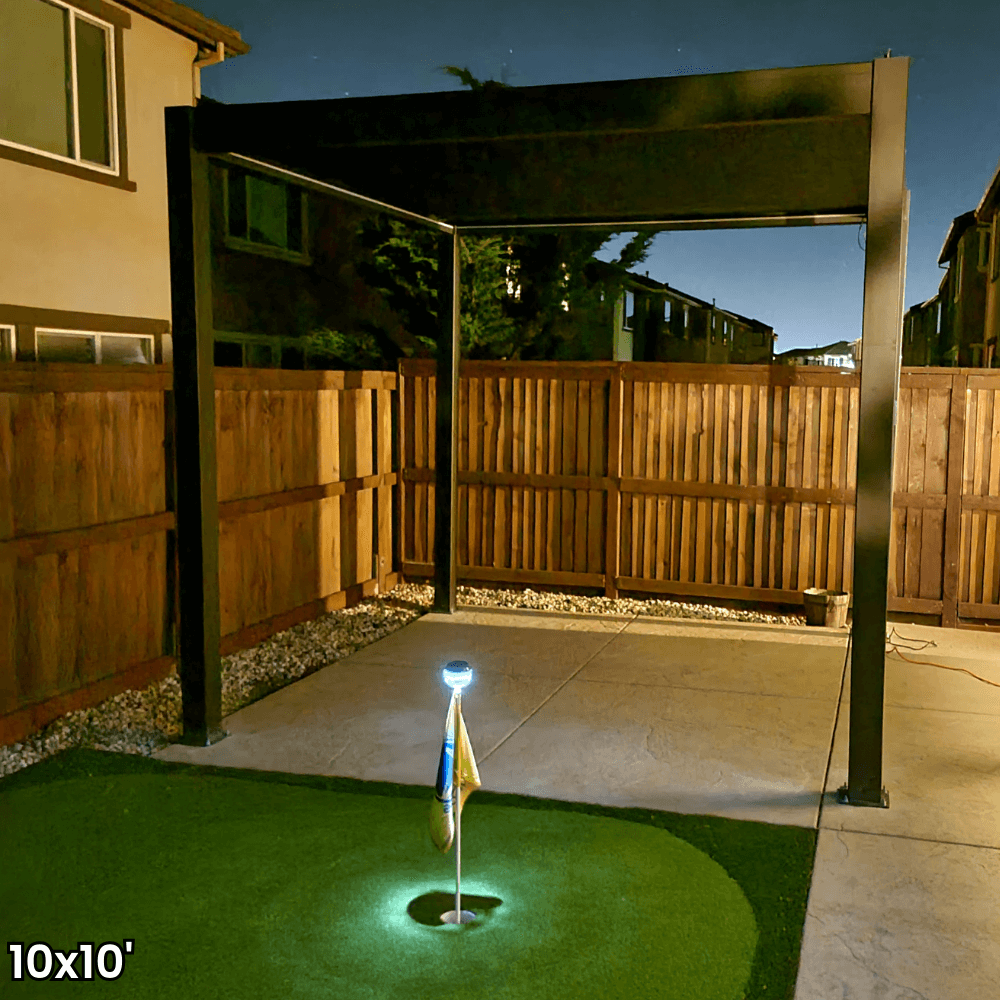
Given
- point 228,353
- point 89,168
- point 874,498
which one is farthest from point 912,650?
point 228,353

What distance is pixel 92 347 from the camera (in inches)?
427

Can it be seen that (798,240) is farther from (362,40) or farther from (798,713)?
(798,713)

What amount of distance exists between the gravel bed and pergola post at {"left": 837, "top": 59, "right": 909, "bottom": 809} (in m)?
3.31

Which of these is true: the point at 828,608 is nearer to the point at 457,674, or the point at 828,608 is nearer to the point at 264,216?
the point at 457,674

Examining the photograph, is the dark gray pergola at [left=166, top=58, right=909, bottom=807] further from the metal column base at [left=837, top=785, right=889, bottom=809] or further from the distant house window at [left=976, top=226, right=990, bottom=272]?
the distant house window at [left=976, top=226, right=990, bottom=272]

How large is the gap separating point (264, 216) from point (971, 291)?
706 inches

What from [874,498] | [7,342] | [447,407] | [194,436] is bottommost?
[874,498]

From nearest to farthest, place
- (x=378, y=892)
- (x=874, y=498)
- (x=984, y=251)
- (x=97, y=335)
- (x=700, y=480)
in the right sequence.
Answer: (x=378, y=892)
(x=874, y=498)
(x=700, y=480)
(x=97, y=335)
(x=984, y=251)

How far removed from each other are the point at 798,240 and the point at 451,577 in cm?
3374

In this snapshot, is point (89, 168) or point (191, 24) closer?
point (89, 168)

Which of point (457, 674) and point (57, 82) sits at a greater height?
point (57, 82)

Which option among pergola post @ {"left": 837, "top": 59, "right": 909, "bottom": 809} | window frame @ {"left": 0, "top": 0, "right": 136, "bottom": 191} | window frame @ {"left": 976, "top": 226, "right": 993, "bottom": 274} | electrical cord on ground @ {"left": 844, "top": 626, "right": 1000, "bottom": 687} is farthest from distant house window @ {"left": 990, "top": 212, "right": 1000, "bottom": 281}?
pergola post @ {"left": 837, "top": 59, "right": 909, "bottom": 809}

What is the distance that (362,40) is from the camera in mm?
15156

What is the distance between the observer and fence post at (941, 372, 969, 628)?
8234 millimetres
